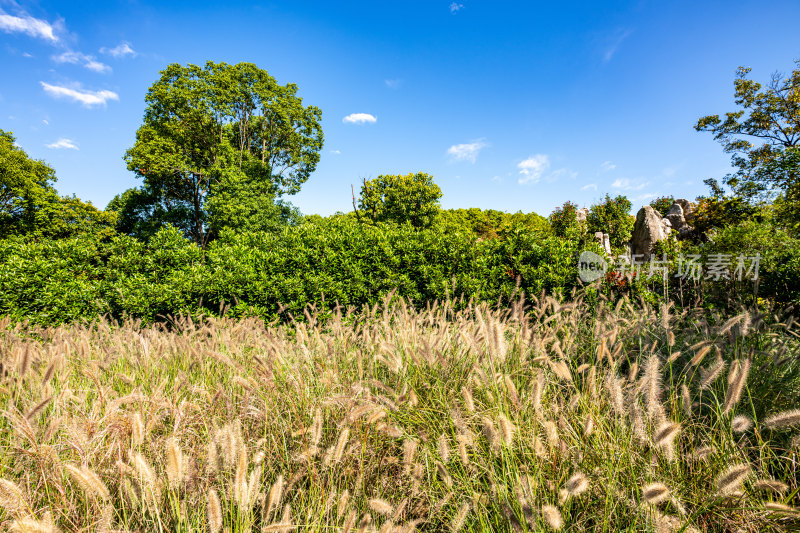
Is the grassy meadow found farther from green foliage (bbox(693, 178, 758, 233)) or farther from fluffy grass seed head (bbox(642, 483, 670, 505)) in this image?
green foliage (bbox(693, 178, 758, 233))

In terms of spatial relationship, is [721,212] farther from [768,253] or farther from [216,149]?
[216,149]

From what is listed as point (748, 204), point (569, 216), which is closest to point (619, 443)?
point (569, 216)

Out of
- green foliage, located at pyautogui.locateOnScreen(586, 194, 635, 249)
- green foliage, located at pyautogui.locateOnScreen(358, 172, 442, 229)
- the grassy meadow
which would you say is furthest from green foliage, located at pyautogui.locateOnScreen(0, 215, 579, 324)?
green foliage, located at pyautogui.locateOnScreen(358, 172, 442, 229)

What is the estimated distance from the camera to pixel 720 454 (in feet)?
5.15

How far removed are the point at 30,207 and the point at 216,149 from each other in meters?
13.1

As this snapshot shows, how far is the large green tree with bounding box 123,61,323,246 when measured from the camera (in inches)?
826

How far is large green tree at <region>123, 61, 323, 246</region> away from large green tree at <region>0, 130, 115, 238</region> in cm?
285

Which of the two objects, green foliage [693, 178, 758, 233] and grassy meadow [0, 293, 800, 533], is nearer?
grassy meadow [0, 293, 800, 533]

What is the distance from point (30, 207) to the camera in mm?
22922

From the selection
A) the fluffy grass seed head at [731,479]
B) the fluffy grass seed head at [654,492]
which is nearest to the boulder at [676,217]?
the fluffy grass seed head at [731,479]

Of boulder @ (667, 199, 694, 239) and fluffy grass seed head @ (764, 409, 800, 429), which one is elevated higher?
boulder @ (667, 199, 694, 239)

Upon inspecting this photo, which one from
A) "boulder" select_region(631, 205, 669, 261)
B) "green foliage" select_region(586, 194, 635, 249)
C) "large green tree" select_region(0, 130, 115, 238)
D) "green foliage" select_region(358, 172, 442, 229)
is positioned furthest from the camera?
"green foliage" select_region(358, 172, 442, 229)

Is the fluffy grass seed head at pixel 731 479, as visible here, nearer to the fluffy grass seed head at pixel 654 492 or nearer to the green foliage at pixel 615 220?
the fluffy grass seed head at pixel 654 492

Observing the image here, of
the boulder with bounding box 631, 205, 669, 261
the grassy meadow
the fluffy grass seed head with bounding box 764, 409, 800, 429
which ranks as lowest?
the grassy meadow
